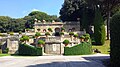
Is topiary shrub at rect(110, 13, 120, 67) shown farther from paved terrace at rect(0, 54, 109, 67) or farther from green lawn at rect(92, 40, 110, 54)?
green lawn at rect(92, 40, 110, 54)

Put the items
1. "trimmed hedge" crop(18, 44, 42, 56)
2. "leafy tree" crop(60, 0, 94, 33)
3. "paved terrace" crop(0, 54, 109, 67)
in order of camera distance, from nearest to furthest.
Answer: "paved terrace" crop(0, 54, 109, 67) < "trimmed hedge" crop(18, 44, 42, 56) < "leafy tree" crop(60, 0, 94, 33)

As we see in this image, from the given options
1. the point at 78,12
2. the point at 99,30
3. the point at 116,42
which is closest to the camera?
the point at 116,42

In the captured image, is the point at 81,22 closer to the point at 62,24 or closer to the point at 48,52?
the point at 62,24

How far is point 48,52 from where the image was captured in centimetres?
5431

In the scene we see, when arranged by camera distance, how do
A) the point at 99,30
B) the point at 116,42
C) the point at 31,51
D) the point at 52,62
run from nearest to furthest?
1. the point at 116,42
2. the point at 52,62
3. the point at 31,51
4. the point at 99,30

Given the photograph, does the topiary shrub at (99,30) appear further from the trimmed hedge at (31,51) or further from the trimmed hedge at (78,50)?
the trimmed hedge at (31,51)

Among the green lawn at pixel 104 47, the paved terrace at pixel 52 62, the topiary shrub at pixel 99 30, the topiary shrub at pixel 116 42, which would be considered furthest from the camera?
the topiary shrub at pixel 99 30

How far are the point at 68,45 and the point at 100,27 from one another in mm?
11148

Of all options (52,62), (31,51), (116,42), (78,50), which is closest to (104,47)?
(78,50)

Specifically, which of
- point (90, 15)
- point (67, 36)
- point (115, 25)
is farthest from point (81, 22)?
point (115, 25)

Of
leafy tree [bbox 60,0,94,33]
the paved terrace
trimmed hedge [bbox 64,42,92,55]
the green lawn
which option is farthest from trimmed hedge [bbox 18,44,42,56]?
leafy tree [bbox 60,0,94,33]

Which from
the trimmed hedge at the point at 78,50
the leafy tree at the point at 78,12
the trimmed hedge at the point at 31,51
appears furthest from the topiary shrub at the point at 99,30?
the trimmed hedge at the point at 31,51

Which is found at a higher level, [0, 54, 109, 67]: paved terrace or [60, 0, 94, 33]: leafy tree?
[60, 0, 94, 33]: leafy tree

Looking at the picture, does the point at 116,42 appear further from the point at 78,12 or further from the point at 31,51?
the point at 78,12
